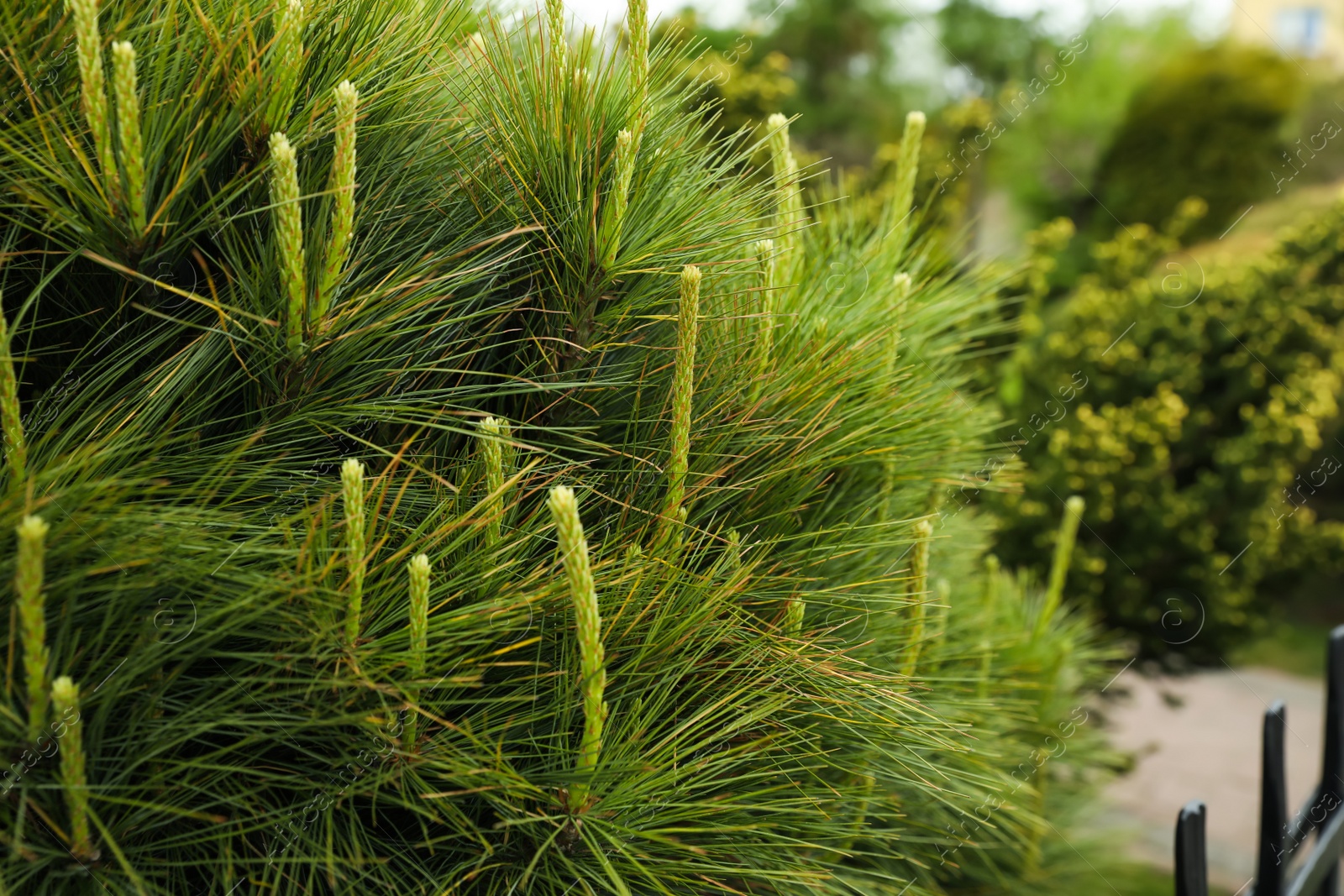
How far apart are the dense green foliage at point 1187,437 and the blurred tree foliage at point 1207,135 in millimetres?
7206

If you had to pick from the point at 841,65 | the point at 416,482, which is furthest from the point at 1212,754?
the point at 841,65

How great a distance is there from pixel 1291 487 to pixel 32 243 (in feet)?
24.7

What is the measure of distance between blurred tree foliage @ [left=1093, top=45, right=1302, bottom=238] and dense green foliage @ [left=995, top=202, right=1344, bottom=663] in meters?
7.21

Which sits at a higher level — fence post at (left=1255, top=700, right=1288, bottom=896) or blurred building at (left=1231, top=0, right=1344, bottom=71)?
blurred building at (left=1231, top=0, right=1344, bottom=71)

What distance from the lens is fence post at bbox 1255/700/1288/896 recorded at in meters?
1.83

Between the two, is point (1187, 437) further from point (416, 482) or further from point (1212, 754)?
point (416, 482)

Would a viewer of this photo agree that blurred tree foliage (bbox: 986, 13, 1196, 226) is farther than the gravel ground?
Yes

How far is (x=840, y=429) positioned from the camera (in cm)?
123

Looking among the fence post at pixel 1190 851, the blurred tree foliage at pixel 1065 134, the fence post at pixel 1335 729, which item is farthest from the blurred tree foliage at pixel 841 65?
the fence post at pixel 1190 851

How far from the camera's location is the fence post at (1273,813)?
1831 millimetres

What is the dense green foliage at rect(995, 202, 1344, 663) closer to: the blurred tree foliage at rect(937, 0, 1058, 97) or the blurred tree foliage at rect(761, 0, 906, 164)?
the blurred tree foliage at rect(761, 0, 906, 164)

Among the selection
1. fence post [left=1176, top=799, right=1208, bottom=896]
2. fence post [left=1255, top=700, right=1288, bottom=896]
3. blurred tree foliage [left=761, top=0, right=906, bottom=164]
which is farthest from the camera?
blurred tree foliage [left=761, top=0, right=906, bottom=164]

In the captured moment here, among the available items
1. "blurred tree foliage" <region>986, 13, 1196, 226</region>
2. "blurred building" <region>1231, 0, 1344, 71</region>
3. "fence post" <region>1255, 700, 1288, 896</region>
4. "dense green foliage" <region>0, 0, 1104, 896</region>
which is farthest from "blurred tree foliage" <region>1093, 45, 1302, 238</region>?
"dense green foliage" <region>0, 0, 1104, 896</region>

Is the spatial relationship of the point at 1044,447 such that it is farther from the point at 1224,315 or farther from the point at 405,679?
the point at 405,679
